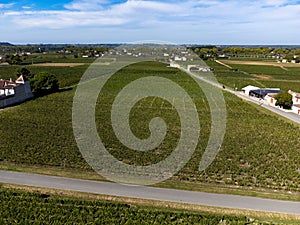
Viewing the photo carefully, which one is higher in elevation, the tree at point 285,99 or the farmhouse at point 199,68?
the farmhouse at point 199,68

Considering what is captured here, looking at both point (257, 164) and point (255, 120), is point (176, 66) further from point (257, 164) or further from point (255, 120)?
point (257, 164)

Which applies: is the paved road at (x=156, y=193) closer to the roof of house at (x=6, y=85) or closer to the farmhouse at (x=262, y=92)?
the roof of house at (x=6, y=85)

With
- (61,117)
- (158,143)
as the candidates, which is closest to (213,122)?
(158,143)

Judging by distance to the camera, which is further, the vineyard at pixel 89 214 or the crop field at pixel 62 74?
the crop field at pixel 62 74

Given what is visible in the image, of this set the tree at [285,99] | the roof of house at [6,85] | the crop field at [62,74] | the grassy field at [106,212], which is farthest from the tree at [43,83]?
the tree at [285,99]

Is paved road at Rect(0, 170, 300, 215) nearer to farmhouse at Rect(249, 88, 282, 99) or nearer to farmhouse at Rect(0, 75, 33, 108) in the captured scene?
farmhouse at Rect(0, 75, 33, 108)

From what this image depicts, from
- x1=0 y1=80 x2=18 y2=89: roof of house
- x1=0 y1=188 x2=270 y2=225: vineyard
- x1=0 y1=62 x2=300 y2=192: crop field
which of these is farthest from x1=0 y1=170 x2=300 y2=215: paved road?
x1=0 y1=80 x2=18 y2=89: roof of house
